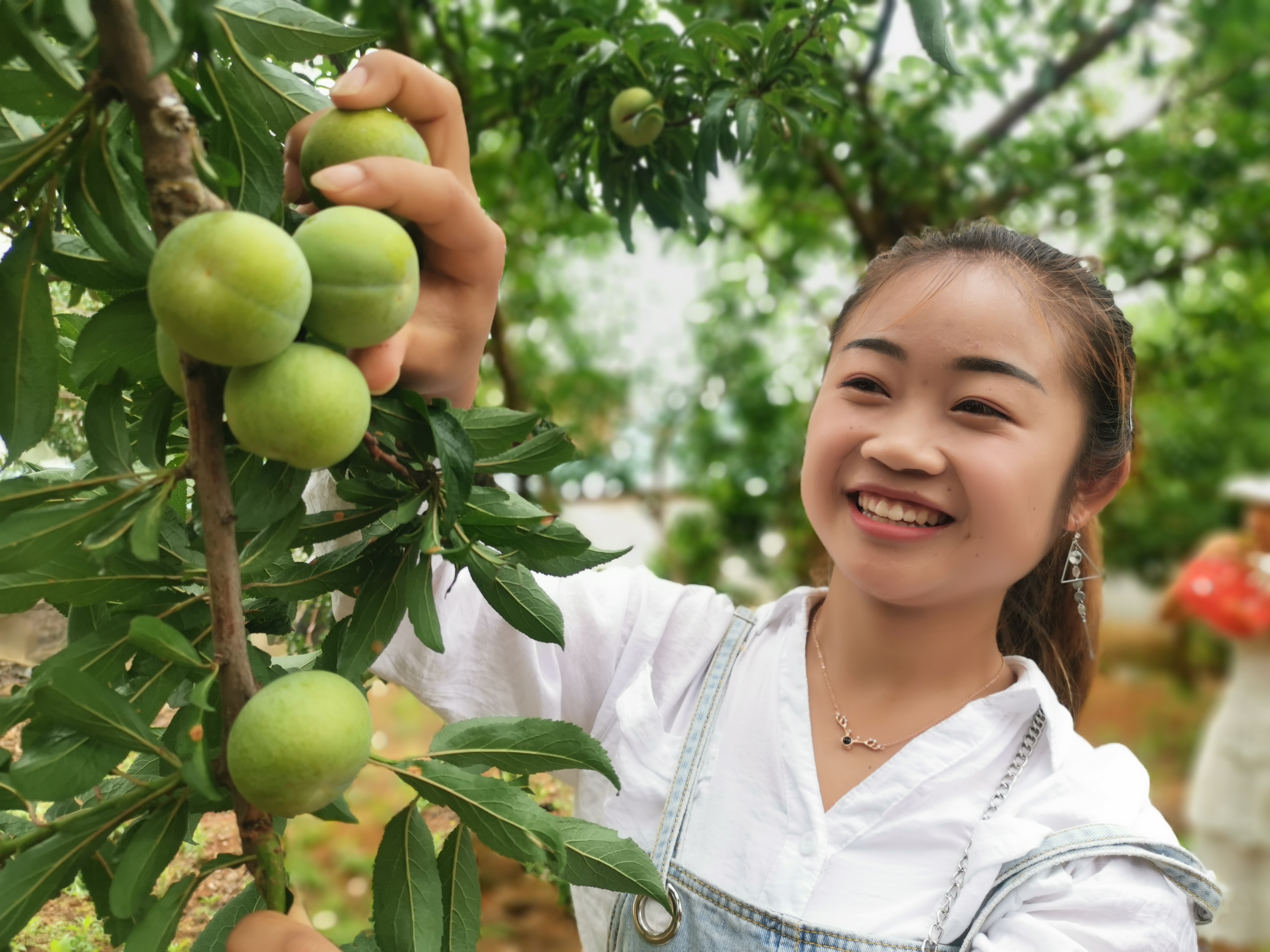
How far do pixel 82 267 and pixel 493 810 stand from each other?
39 centimetres

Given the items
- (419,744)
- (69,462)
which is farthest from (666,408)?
(69,462)

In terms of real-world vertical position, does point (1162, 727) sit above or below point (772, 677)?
above

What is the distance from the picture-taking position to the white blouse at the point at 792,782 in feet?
2.88

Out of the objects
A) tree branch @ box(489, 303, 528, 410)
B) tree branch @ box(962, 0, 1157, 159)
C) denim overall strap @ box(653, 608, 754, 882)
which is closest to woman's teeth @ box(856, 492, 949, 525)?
denim overall strap @ box(653, 608, 754, 882)

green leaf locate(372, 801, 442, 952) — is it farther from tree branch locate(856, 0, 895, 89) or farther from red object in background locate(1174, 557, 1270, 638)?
red object in background locate(1174, 557, 1270, 638)

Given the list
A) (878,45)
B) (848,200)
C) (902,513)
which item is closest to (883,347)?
(902,513)

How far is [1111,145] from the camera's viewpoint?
9.05ft

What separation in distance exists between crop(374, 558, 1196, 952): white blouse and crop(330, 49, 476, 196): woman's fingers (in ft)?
1.15

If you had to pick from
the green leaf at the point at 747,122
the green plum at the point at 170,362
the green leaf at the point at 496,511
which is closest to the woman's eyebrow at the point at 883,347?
the green leaf at the point at 747,122

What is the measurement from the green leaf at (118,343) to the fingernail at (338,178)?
124 millimetres

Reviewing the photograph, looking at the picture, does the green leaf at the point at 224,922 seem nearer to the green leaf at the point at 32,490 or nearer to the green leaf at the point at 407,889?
the green leaf at the point at 407,889

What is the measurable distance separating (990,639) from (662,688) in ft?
1.17

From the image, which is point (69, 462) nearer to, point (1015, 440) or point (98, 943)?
point (98, 943)

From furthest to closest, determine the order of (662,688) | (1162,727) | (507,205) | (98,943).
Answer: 1. (1162,727)
2. (507,205)
3. (662,688)
4. (98,943)
